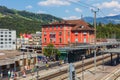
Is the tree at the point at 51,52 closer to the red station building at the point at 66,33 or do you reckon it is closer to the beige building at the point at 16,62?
the beige building at the point at 16,62

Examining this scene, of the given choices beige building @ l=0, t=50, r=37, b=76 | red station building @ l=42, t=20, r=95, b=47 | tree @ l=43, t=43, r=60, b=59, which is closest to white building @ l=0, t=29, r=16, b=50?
red station building @ l=42, t=20, r=95, b=47

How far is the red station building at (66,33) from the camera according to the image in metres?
113

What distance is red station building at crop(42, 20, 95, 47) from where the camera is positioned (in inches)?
4437

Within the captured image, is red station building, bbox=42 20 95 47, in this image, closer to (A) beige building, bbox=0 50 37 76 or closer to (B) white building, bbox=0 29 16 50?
(A) beige building, bbox=0 50 37 76

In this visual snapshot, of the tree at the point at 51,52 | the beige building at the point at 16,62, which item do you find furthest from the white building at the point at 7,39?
the beige building at the point at 16,62

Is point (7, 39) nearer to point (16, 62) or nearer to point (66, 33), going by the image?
point (66, 33)

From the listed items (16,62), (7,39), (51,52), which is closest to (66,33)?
(51,52)

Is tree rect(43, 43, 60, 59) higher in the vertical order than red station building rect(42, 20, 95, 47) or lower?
lower

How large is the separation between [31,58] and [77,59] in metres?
25.0

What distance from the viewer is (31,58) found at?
69.0 metres

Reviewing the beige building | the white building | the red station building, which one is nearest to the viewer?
the beige building

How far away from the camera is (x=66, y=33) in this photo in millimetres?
113125

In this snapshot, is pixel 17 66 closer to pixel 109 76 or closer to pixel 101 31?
pixel 109 76

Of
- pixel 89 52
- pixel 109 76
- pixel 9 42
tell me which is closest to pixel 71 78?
pixel 109 76
